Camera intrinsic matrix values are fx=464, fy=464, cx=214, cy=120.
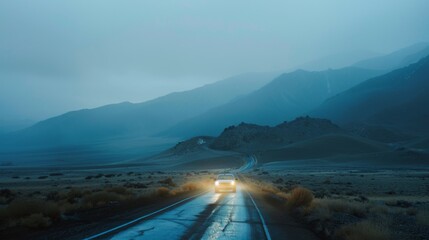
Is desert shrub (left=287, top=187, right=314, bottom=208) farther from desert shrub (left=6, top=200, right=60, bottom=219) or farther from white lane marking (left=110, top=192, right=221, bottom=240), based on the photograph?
desert shrub (left=6, top=200, right=60, bottom=219)

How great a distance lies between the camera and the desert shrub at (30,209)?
17172 millimetres

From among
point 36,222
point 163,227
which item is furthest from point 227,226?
point 36,222

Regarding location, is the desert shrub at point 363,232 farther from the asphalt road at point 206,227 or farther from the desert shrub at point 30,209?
the desert shrub at point 30,209

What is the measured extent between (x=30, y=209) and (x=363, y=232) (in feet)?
39.5

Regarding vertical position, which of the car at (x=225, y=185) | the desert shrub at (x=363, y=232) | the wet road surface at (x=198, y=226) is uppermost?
the car at (x=225, y=185)

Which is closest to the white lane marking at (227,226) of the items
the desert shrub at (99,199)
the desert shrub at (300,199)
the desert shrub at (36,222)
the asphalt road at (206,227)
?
the asphalt road at (206,227)

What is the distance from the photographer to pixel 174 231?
47.6ft

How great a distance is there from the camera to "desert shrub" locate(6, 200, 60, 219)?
17.2 metres

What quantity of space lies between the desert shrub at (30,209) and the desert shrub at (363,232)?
1026cm

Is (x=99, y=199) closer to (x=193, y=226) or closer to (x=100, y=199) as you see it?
(x=100, y=199)

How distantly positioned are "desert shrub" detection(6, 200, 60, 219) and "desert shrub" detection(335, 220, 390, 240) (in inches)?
404

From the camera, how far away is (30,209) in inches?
691

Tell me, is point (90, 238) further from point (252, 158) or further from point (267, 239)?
point (252, 158)

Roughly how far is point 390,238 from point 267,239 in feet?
11.1
